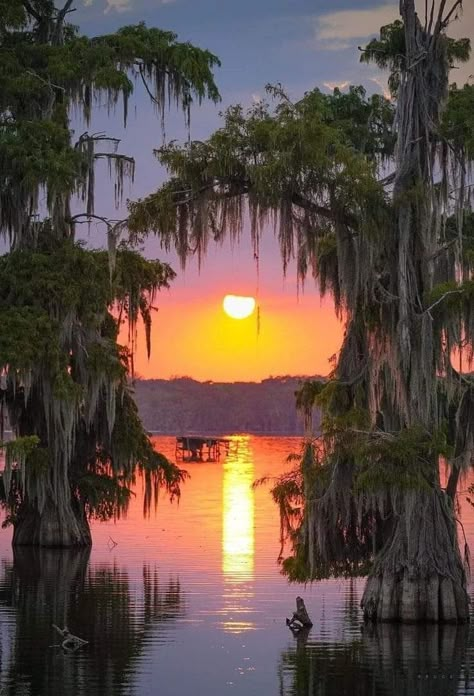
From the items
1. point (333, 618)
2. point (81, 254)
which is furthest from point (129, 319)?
point (333, 618)

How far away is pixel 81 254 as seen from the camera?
3591 cm

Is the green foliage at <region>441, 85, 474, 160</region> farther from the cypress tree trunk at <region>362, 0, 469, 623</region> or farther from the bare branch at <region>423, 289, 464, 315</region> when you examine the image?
the bare branch at <region>423, 289, 464, 315</region>

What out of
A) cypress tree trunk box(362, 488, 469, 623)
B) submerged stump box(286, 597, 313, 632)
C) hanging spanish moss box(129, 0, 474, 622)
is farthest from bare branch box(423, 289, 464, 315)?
submerged stump box(286, 597, 313, 632)

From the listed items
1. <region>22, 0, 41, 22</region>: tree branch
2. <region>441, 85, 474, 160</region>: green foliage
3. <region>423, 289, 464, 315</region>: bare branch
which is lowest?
<region>423, 289, 464, 315</region>: bare branch

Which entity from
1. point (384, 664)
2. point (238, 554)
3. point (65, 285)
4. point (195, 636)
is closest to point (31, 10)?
point (65, 285)

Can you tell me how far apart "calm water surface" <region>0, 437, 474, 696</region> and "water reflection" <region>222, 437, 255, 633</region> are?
72 millimetres

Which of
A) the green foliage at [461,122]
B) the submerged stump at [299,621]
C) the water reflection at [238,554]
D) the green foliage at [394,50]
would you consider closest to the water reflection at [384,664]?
the submerged stump at [299,621]

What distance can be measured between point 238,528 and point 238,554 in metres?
13.7

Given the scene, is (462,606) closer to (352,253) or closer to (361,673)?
(361,673)

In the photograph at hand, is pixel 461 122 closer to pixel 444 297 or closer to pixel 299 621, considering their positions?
pixel 444 297

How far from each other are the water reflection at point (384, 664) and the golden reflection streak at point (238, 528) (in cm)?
636

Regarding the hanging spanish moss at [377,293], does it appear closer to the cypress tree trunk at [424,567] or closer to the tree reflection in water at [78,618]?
the cypress tree trunk at [424,567]

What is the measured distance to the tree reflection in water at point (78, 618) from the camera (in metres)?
20.4

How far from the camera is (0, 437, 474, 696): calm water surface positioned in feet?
67.2
